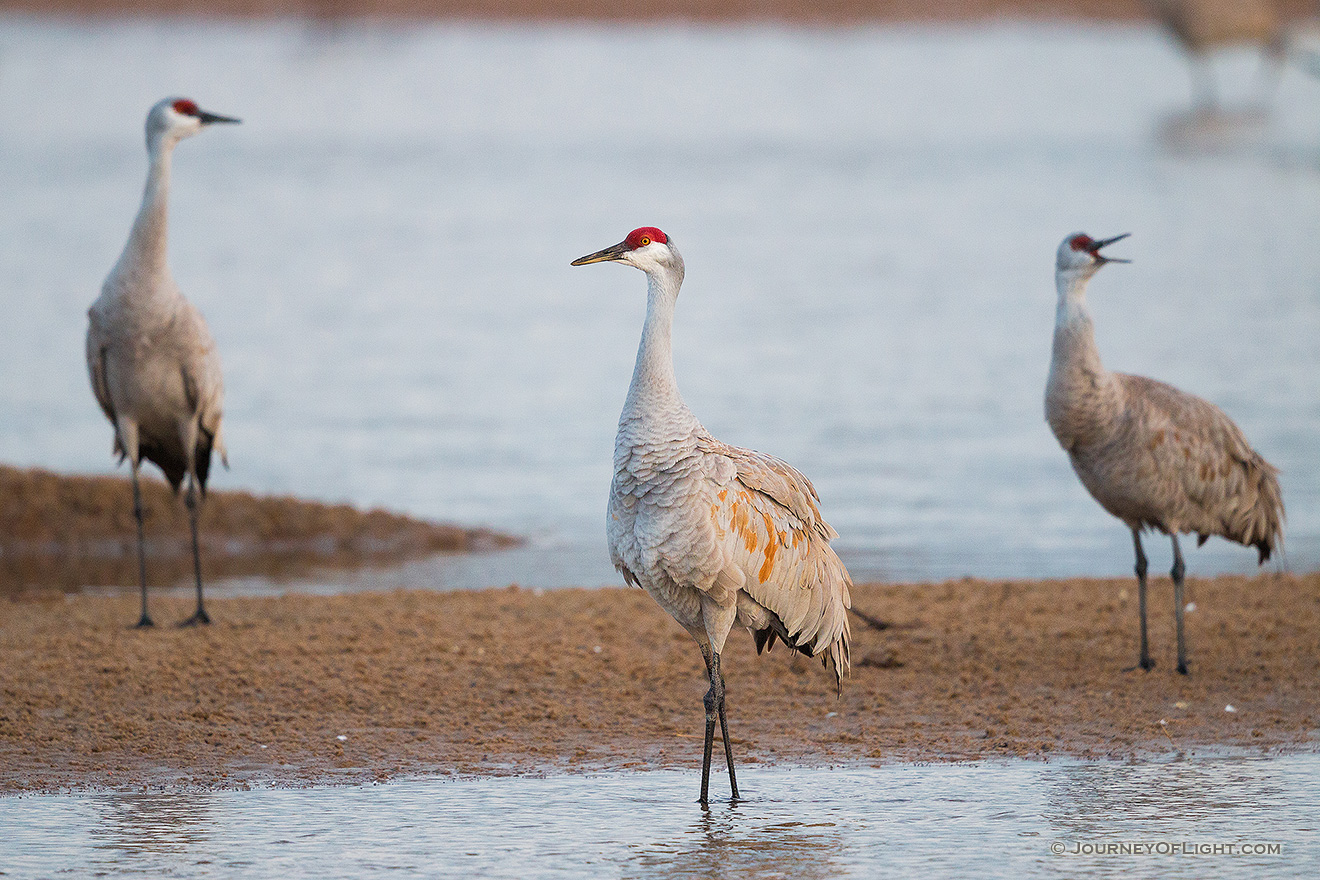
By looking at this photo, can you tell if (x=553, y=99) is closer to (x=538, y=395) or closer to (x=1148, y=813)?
(x=538, y=395)

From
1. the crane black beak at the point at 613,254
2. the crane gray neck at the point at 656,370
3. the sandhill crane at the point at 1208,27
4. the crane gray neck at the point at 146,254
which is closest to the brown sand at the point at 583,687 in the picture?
the crane gray neck at the point at 656,370

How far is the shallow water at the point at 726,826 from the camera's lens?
19.7 feet

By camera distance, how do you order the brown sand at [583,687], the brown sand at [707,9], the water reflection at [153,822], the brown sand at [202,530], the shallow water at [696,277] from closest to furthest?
the water reflection at [153,822] < the brown sand at [583,687] < the brown sand at [202,530] < the shallow water at [696,277] < the brown sand at [707,9]

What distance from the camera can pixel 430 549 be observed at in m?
12.3

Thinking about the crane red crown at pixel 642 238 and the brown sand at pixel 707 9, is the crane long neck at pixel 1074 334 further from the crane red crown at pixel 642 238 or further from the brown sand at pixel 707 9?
the brown sand at pixel 707 9

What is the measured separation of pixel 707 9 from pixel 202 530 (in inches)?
2386

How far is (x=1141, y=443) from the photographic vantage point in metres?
8.54

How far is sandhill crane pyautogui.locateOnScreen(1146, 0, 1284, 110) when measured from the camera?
150ft

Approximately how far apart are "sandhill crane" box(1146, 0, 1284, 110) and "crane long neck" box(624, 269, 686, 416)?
1649 inches

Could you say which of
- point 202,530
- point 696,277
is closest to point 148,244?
point 202,530

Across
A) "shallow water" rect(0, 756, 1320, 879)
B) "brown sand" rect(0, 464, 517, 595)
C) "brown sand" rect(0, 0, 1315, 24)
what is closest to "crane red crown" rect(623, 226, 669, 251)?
"shallow water" rect(0, 756, 1320, 879)

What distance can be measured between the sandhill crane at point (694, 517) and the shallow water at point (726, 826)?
15.9 inches

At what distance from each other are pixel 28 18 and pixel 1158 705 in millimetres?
72928
